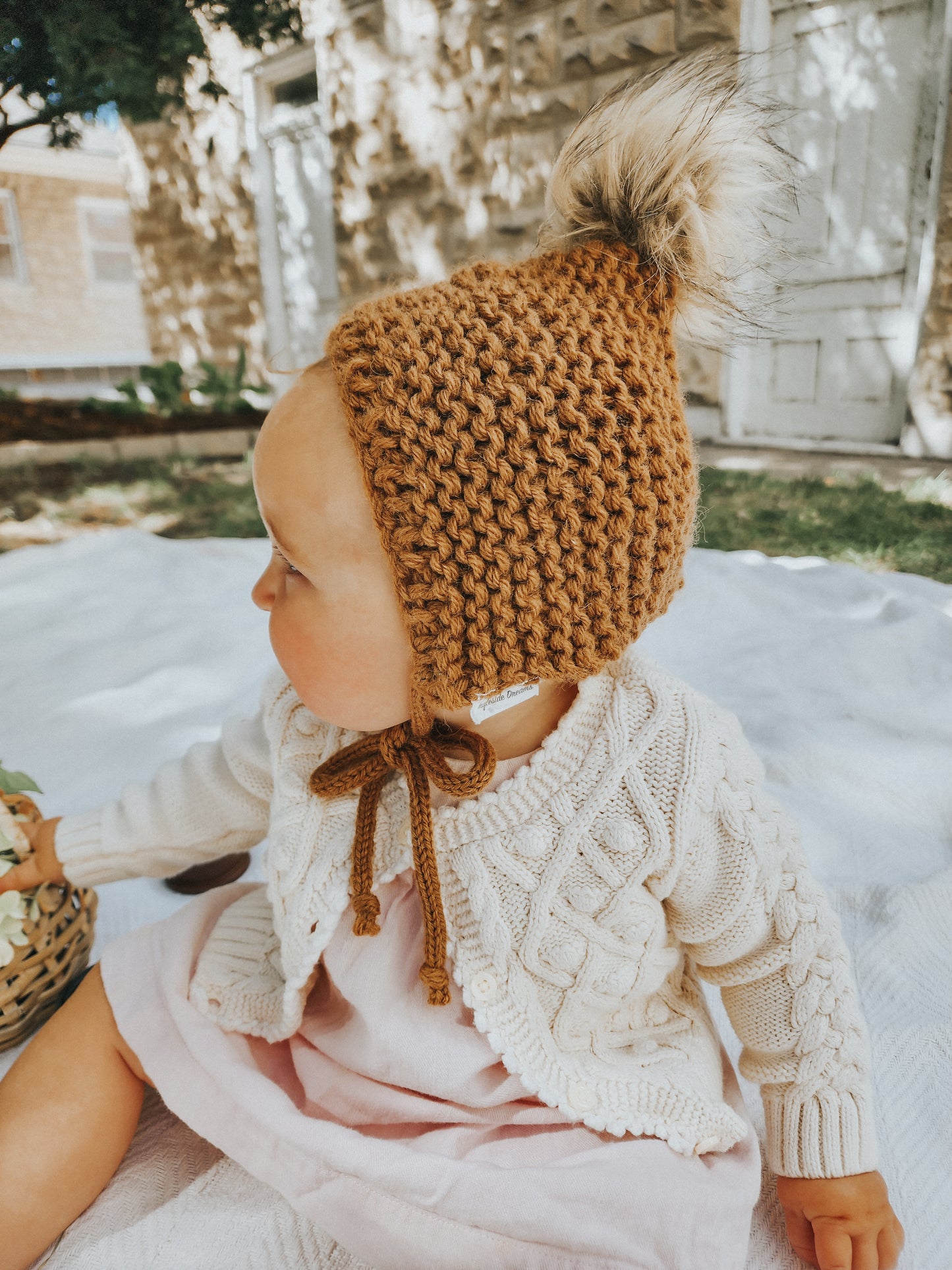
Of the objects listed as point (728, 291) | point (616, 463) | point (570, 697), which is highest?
point (728, 291)

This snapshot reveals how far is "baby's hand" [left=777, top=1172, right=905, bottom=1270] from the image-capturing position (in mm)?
750

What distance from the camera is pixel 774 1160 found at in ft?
2.59

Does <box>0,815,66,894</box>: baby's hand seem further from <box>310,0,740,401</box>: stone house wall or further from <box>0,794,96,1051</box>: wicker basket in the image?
<box>310,0,740,401</box>: stone house wall

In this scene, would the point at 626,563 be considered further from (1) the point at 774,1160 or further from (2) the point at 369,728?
(1) the point at 774,1160

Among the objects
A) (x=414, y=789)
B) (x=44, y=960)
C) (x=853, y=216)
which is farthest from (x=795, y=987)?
(x=853, y=216)

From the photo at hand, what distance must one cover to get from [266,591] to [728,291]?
1.66 feet

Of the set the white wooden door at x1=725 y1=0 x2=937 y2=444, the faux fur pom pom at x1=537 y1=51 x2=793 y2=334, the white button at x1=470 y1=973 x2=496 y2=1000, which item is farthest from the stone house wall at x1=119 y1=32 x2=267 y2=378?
the white button at x1=470 y1=973 x2=496 y2=1000

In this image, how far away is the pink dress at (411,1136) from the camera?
27.4 inches

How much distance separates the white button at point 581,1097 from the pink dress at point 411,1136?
1.0 inches

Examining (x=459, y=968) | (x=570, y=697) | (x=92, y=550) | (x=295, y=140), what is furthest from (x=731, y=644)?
(x=295, y=140)

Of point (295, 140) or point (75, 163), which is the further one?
point (75, 163)

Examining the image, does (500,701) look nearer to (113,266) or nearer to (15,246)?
(15,246)

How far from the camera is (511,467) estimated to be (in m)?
0.65

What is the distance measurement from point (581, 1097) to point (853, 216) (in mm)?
3783
